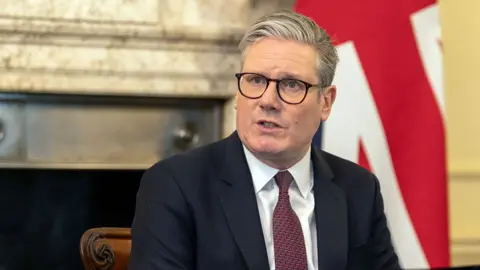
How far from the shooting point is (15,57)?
2166 millimetres

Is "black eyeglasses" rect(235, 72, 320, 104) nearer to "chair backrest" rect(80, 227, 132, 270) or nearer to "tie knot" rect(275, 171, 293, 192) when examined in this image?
"tie knot" rect(275, 171, 293, 192)

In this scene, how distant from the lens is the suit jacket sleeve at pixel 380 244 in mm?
1580

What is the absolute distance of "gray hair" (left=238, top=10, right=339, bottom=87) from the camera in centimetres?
143

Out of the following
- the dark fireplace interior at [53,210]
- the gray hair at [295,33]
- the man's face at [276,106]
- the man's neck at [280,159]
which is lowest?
the dark fireplace interior at [53,210]

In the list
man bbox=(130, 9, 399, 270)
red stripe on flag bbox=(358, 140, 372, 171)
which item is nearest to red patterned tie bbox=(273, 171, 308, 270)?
man bbox=(130, 9, 399, 270)

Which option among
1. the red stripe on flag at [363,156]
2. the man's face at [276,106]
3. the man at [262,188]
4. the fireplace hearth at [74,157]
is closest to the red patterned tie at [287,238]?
the man at [262,188]

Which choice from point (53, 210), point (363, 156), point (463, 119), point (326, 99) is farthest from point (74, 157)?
point (463, 119)

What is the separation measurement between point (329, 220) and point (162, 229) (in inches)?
14.7

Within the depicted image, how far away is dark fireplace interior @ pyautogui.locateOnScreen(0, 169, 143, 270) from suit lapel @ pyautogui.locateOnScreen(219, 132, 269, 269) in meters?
1.04

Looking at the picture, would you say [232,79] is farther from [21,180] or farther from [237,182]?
[237,182]

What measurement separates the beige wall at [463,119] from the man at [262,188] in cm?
130

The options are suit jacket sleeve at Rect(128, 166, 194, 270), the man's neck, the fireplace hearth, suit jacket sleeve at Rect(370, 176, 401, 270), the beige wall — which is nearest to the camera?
suit jacket sleeve at Rect(128, 166, 194, 270)

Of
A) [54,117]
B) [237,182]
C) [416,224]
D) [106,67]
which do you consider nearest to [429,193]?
[416,224]

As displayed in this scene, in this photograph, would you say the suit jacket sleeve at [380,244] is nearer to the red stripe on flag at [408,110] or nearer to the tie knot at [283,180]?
the tie knot at [283,180]
